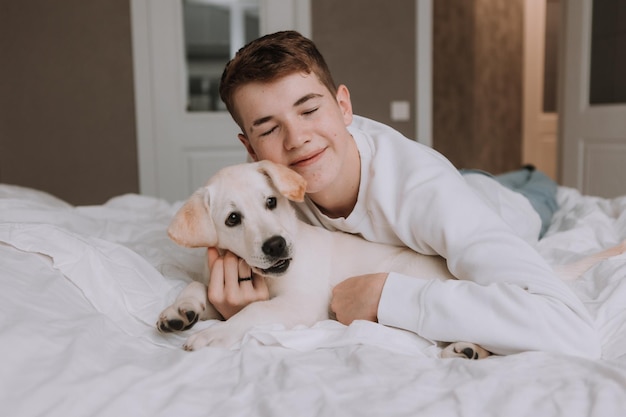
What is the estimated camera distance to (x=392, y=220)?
57.9 inches

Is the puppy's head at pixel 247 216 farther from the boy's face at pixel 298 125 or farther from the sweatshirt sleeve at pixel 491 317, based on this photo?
the sweatshirt sleeve at pixel 491 317

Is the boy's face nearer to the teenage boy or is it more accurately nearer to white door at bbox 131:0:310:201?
the teenage boy

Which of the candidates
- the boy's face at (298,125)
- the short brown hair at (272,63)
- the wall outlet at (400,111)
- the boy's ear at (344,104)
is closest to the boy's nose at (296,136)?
the boy's face at (298,125)

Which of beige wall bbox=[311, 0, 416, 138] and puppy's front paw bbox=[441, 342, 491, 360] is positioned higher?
beige wall bbox=[311, 0, 416, 138]

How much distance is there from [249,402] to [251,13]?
437 centimetres

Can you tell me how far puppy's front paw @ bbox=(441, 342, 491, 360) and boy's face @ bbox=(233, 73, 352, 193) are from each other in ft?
1.90

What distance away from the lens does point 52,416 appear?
78cm

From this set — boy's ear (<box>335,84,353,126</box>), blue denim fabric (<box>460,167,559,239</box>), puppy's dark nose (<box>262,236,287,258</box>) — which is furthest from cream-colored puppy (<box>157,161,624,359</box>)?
blue denim fabric (<box>460,167,559,239</box>)

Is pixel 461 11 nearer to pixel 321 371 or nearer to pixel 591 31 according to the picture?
pixel 591 31

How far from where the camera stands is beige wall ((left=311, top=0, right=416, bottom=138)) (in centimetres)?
489

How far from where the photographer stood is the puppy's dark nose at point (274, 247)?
1339 mm

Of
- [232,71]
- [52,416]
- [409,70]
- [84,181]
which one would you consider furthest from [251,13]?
[52,416]

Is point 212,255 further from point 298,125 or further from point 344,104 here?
point 344,104

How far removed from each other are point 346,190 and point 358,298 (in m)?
0.40
